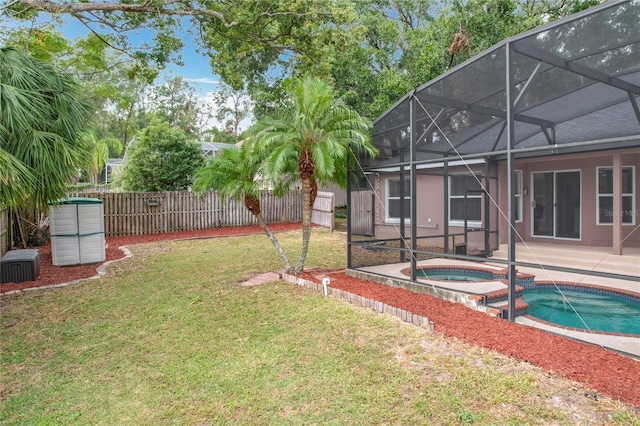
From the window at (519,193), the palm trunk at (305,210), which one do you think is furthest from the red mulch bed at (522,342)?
the window at (519,193)

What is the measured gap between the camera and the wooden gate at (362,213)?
13.3 metres

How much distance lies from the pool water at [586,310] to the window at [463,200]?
13.7 ft

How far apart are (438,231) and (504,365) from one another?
8.21 m

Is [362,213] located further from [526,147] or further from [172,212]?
[172,212]

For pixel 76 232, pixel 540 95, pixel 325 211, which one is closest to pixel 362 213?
pixel 325 211

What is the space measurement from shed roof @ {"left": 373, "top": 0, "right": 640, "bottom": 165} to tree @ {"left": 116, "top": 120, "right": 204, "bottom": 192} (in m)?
9.73

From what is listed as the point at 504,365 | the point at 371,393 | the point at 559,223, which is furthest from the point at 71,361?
the point at 559,223

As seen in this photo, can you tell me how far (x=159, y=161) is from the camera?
14.5 m

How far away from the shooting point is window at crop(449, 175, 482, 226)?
10.4m

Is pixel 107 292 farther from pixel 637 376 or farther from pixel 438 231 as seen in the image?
pixel 438 231

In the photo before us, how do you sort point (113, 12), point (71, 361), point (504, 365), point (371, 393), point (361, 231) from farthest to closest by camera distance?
1. point (361, 231)
2. point (113, 12)
3. point (71, 361)
4. point (504, 365)
5. point (371, 393)

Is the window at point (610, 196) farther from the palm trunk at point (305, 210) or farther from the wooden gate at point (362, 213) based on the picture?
the palm trunk at point (305, 210)

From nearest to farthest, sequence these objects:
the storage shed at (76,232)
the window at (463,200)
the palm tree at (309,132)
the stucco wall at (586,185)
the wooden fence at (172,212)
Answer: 1. the palm tree at (309,132)
2. the storage shed at (76,232)
3. the stucco wall at (586,185)
4. the window at (463,200)
5. the wooden fence at (172,212)

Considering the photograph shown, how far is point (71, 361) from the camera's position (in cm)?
388
